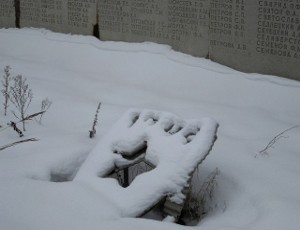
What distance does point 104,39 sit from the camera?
578cm

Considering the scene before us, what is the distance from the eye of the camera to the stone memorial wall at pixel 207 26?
431 cm

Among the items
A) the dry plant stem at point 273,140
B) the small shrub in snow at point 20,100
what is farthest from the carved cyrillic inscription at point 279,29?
the small shrub in snow at point 20,100

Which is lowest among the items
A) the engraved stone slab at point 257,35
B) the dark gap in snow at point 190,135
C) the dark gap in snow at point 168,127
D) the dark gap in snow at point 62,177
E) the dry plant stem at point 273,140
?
the dark gap in snow at point 62,177

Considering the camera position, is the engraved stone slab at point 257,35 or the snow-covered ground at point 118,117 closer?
the snow-covered ground at point 118,117

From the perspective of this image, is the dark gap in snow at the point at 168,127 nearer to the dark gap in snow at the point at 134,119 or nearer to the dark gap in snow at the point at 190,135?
the dark gap in snow at the point at 190,135

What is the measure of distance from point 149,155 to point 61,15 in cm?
388

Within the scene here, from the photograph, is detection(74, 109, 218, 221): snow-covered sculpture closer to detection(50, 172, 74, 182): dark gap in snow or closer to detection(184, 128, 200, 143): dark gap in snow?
detection(184, 128, 200, 143): dark gap in snow

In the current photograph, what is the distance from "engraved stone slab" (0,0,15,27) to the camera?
664 centimetres

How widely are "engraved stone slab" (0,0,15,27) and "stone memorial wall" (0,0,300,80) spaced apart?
0.64m

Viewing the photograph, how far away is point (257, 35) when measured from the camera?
4469 mm

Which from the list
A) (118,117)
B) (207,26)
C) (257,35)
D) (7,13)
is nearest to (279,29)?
(257,35)

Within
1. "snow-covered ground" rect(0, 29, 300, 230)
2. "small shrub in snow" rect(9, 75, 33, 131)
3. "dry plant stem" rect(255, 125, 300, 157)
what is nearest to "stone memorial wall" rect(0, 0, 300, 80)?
"snow-covered ground" rect(0, 29, 300, 230)

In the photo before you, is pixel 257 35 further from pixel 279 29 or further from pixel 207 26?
pixel 207 26

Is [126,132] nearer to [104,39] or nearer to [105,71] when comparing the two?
[105,71]
